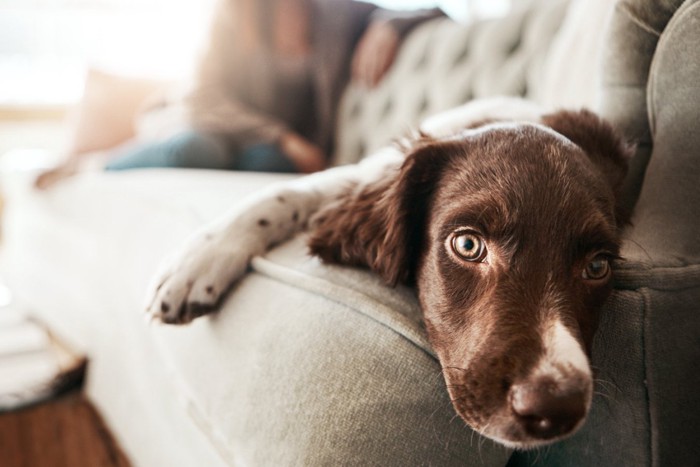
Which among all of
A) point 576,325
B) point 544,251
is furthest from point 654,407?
point 544,251

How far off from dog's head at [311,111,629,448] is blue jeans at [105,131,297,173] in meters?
1.82

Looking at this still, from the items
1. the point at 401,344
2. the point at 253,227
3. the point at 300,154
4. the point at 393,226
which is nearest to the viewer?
the point at 401,344

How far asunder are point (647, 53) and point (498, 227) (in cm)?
64

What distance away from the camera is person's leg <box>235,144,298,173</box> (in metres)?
3.24

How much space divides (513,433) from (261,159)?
2.61 m

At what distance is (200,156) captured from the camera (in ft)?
9.70

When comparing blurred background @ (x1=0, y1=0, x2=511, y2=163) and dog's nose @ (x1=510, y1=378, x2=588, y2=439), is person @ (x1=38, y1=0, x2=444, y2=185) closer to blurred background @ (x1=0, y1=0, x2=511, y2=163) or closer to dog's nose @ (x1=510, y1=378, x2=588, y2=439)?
blurred background @ (x1=0, y1=0, x2=511, y2=163)

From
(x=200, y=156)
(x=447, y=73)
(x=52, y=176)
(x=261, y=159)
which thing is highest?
(x=447, y=73)

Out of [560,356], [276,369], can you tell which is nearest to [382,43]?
[276,369]

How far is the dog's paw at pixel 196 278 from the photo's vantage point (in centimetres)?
127

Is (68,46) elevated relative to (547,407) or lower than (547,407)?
lower

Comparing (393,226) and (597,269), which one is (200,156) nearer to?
(393,226)

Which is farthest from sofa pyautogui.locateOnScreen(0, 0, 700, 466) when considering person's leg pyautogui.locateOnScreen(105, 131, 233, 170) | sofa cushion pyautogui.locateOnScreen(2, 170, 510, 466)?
person's leg pyautogui.locateOnScreen(105, 131, 233, 170)

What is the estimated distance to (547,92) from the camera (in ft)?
7.42
